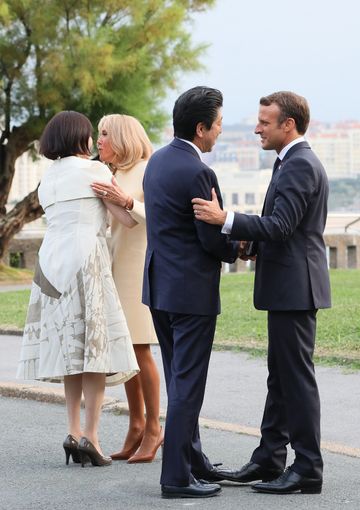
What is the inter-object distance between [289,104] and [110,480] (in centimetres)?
204

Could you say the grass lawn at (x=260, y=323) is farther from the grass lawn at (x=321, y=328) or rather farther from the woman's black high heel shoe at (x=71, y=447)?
the woman's black high heel shoe at (x=71, y=447)

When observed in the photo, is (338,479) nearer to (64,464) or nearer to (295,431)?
(295,431)

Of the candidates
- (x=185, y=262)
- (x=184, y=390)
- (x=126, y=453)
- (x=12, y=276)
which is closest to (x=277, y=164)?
(x=185, y=262)

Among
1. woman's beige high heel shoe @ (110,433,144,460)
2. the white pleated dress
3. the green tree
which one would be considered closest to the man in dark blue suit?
the white pleated dress

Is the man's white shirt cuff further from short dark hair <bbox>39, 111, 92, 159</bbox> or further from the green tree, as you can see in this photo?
the green tree

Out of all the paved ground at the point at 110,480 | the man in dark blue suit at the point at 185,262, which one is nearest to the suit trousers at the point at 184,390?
the man in dark blue suit at the point at 185,262

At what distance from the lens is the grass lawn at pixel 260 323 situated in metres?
10.2

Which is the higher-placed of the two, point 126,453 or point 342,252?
point 342,252

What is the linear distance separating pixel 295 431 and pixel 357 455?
3.47 feet

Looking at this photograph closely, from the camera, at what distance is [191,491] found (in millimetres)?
5523

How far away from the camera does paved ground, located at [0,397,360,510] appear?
5.47m

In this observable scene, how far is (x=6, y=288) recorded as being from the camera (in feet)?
71.6

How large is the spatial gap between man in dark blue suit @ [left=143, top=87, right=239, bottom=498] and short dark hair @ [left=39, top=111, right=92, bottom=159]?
0.84 m

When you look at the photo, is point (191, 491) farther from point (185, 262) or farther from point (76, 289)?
point (76, 289)
